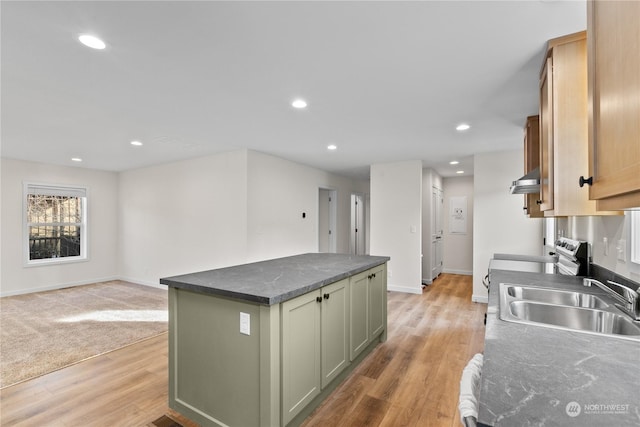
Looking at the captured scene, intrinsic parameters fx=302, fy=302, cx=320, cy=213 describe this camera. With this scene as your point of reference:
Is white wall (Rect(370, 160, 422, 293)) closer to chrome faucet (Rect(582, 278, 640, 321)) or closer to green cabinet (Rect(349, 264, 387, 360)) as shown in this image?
green cabinet (Rect(349, 264, 387, 360))

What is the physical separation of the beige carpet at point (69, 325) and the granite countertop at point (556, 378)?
350 cm

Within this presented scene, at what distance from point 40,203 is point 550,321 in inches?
302

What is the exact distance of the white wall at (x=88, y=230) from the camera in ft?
17.1

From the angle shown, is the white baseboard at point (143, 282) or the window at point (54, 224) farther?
the white baseboard at point (143, 282)

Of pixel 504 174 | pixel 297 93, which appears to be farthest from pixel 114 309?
pixel 504 174

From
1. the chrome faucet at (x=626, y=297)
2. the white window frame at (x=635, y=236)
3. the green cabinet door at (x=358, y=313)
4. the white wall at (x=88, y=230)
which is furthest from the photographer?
the white wall at (x=88, y=230)

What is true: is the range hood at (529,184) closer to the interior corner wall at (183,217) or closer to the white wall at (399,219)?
the white wall at (399,219)

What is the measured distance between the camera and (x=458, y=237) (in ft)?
23.5

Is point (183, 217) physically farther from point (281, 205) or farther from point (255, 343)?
point (255, 343)

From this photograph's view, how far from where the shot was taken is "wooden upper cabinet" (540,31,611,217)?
1.61 meters

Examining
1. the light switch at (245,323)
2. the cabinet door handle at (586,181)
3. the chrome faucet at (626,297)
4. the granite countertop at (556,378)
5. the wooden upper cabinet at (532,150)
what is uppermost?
the wooden upper cabinet at (532,150)

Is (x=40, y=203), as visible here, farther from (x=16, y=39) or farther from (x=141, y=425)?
(x=141, y=425)

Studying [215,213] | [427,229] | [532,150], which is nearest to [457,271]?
[427,229]

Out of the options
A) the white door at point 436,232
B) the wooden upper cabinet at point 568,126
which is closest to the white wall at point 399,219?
the white door at point 436,232
